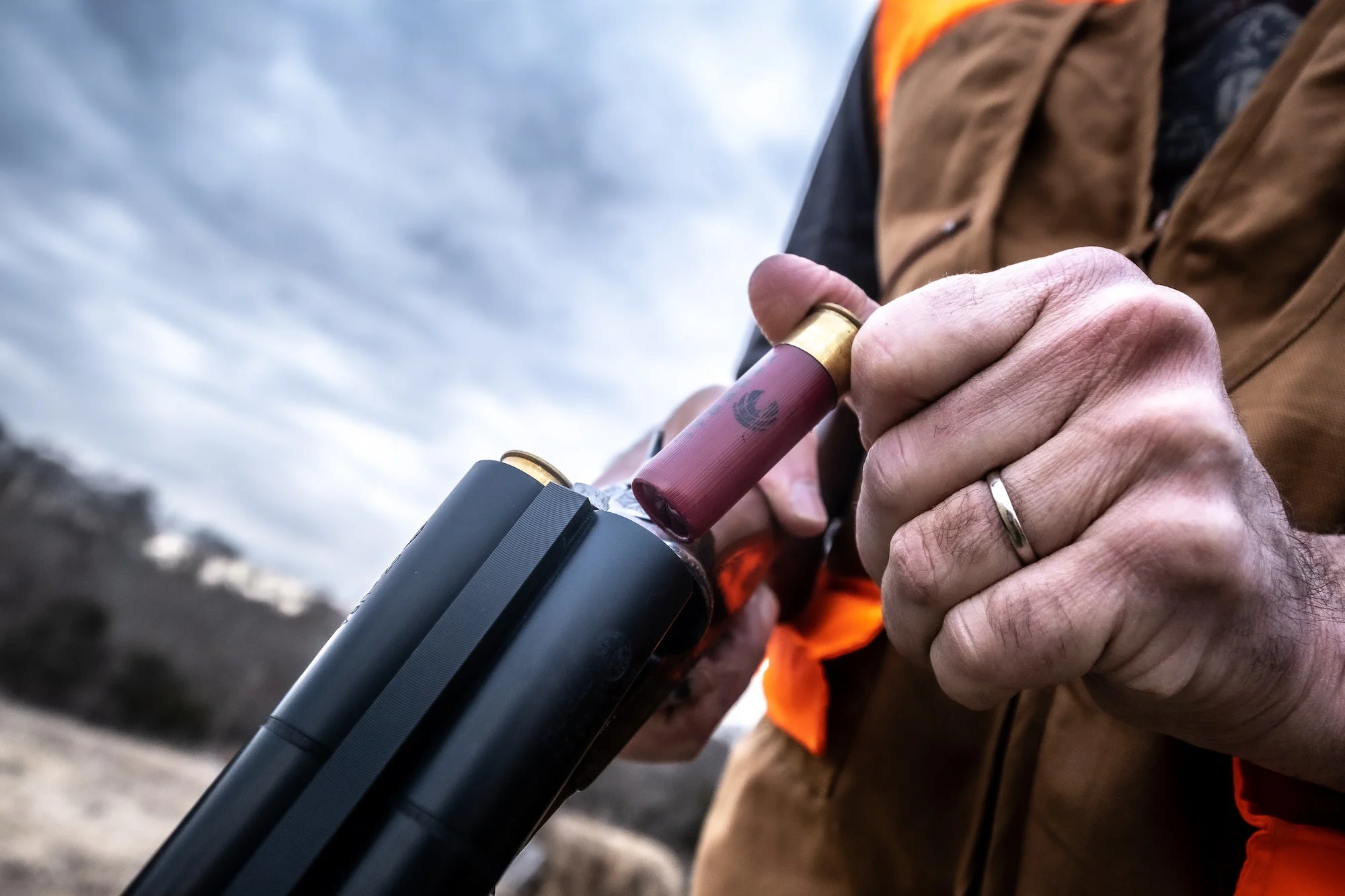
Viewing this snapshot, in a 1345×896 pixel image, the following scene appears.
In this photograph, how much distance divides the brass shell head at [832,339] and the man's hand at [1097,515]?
9 centimetres

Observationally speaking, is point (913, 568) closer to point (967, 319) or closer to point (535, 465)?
point (967, 319)

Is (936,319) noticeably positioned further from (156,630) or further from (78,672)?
(156,630)

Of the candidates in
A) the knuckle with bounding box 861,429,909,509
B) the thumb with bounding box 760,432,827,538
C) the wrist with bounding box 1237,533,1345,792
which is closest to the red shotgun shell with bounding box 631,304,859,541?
the knuckle with bounding box 861,429,909,509

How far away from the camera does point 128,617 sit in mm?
31391

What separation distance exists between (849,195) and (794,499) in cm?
130

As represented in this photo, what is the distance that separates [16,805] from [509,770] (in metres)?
22.1

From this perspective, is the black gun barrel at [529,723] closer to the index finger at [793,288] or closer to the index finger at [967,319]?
the index finger at [967,319]

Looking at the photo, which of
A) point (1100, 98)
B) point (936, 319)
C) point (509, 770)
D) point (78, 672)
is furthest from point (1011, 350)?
point (78, 672)

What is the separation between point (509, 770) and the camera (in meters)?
→ 0.77

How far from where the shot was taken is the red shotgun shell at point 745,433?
0.90 metres

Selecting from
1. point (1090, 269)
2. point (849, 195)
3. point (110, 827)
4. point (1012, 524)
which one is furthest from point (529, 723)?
point (110, 827)

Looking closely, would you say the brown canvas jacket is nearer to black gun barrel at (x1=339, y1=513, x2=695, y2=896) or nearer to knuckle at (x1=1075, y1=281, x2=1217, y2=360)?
knuckle at (x1=1075, y1=281, x2=1217, y2=360)

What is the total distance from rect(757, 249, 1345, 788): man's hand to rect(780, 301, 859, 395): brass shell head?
9 centimetres

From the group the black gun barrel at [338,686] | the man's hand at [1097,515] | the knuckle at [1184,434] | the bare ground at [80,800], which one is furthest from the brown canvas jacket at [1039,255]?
the bare ground at [80,800]
